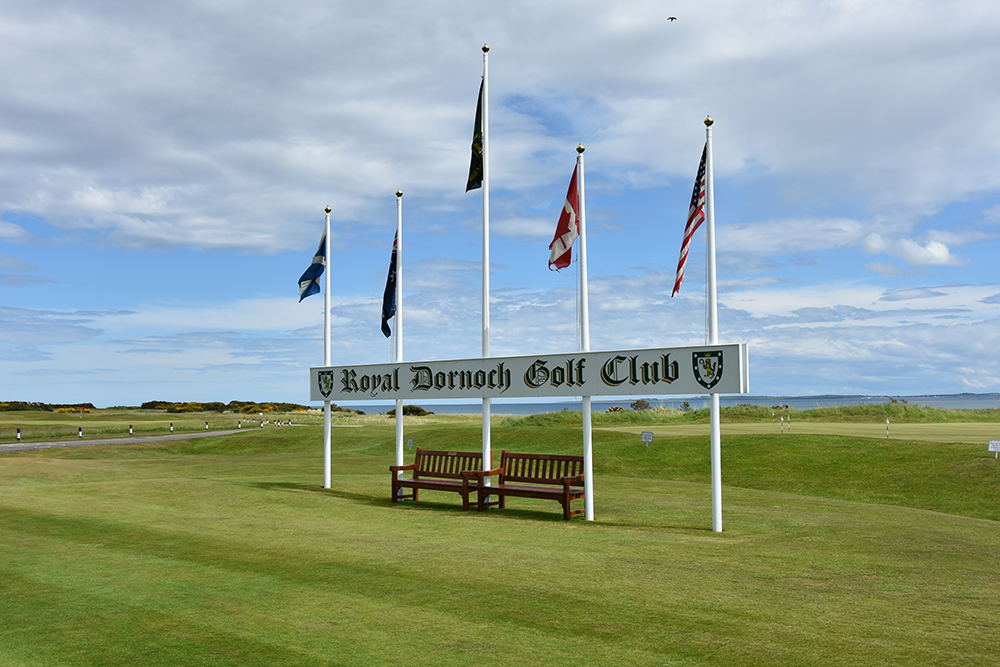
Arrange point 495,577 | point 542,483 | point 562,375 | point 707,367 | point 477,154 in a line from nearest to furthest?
point 495,577 → point 707,367 → point 562,375 → point 542,483 → point 477,154

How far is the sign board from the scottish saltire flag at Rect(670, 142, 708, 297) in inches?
55.2

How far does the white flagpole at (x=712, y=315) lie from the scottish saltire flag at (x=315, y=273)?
11.3 meters

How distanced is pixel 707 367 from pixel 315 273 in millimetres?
12003

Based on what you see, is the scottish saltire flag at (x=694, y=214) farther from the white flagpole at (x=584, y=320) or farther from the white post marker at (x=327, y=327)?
the white post marker at (x=327, y=327)

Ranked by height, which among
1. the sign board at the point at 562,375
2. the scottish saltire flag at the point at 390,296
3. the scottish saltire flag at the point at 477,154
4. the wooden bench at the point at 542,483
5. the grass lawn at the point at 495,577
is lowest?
the grass lawn at the point at 495,577

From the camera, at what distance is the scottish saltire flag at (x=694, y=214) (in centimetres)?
1411

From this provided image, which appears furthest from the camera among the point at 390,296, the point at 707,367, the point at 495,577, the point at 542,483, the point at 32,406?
the point at 32,406

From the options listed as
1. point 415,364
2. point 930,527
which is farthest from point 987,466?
point 415,364

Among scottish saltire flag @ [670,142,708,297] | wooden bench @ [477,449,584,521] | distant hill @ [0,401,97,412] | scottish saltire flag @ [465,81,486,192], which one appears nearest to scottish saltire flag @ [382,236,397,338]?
scottish saltire flag @ [465,81,486,192]

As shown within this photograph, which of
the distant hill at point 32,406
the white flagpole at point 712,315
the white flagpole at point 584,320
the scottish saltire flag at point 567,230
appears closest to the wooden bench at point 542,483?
the white flagpole at point 584,320

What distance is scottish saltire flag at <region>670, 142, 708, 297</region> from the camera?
1411cm

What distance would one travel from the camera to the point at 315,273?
2170 cm

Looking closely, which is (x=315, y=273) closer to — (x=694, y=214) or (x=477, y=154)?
(x=477, y=154)

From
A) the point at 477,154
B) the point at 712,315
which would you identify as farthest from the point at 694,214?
the point at 477,154
